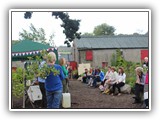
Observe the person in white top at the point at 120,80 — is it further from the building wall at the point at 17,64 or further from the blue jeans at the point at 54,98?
the building wall at the point at 17,64

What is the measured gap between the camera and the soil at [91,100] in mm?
5828

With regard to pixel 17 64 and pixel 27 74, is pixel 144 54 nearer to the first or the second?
pixel 27 74

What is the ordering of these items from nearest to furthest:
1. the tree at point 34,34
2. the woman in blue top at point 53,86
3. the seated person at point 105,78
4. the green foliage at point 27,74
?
the woman in blue top at point 53,86
the green foliage at point 27,74
the tree at point 34,34
the seated person at point 105,78

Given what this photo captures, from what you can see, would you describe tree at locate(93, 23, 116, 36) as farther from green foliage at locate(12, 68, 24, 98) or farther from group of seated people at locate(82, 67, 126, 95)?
green foliage at locate(12, 68, 24, 98)

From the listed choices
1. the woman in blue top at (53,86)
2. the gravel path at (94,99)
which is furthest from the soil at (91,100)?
the woman in blue top at (53,86)

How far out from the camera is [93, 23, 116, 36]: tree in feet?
19.4

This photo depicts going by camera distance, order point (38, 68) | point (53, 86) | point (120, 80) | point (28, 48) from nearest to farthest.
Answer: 1. point (53, 86)
2. point (38, 68)
3. point (28, 48)
4. point (120, 80)

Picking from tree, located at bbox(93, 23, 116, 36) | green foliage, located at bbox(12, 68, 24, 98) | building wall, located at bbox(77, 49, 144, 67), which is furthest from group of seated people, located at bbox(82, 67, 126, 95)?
green foliage, located at bbox(12, 68, 24, 98)

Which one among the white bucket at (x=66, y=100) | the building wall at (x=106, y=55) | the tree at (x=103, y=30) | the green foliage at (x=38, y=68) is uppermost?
the tree at (x=103, y=30)

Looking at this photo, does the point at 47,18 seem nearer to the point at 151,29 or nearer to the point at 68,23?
the point at 68,23

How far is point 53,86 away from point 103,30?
105cm

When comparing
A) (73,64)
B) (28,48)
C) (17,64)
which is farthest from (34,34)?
(73,64)

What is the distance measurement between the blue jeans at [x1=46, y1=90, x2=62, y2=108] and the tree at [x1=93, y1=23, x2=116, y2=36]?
99 centimetres

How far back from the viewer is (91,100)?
6.00 m
